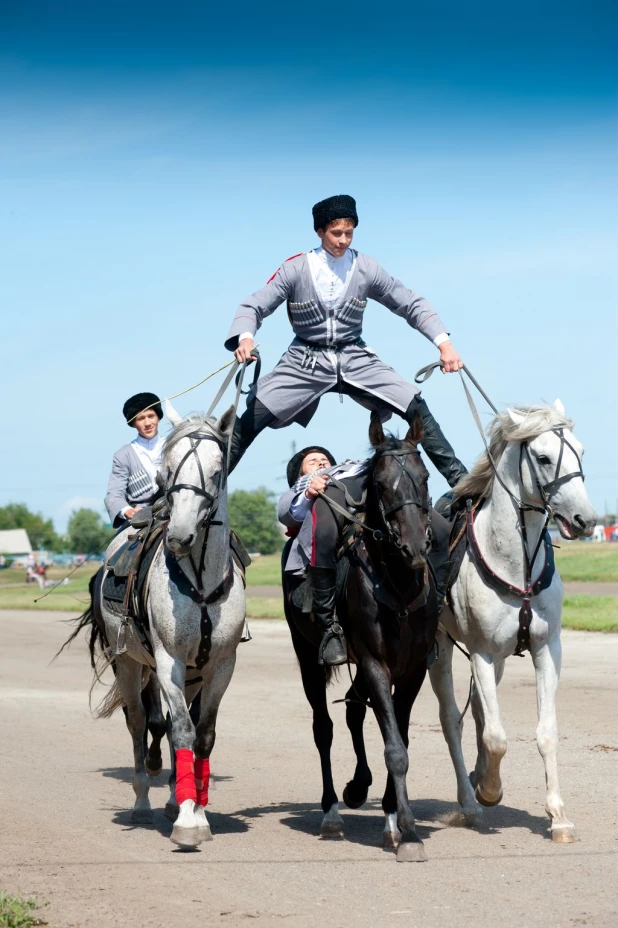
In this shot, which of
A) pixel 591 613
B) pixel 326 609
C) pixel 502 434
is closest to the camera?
pixel 326 609

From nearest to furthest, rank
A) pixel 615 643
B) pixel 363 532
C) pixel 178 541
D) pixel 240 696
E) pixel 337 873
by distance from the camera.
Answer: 1. pixel 337 873
2. pixel 178 541
3. pixel 363 532
4. pixel 240 696
5. pixel 615 643

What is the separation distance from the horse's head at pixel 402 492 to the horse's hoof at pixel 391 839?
1840 millimetres

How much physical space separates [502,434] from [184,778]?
3190 millimetres

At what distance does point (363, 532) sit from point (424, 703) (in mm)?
8575

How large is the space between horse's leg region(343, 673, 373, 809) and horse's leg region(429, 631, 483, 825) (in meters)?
0.60

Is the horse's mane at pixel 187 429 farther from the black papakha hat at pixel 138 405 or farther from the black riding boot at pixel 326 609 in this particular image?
the black papakha hat at pixel 138 405

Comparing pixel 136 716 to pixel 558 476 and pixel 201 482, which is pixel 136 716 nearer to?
pixel 201 482

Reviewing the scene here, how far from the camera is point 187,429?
8.23 m

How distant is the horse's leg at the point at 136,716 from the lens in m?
9.20

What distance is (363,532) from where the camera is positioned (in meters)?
8.18

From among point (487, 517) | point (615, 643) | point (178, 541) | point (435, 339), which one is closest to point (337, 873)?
point (178, 541)

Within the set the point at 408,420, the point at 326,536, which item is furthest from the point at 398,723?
the point at 408,420

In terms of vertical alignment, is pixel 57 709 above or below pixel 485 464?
below

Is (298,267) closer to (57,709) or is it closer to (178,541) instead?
(178,541)
